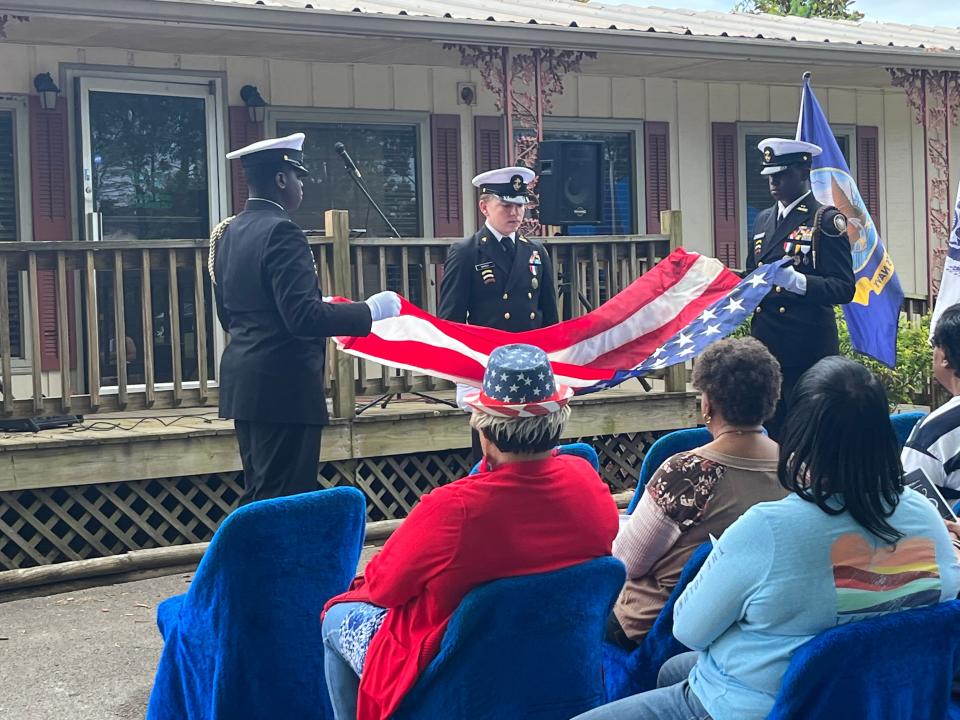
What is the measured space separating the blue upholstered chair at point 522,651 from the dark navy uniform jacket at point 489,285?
3.37m

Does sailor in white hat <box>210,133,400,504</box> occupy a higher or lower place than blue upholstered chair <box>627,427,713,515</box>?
higher

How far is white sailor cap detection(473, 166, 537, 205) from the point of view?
6.20 meters

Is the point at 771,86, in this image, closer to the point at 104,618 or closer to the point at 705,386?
the point at 104,618

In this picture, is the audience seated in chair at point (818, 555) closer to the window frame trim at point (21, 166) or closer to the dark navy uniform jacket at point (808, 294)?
the dark navy uniform jacket at point (808, 294)

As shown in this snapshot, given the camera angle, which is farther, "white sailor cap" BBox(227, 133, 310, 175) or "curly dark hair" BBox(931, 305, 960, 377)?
"white sailor cap" BBox(227, 133, 310, 175)

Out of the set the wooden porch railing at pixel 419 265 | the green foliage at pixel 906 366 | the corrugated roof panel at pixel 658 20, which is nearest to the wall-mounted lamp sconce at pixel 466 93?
the corrugated roof panel at pixel 658 20

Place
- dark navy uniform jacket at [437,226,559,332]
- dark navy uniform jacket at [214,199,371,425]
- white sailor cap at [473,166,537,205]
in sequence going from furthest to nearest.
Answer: dark navy uniform jacket at [437,226,559,332] < white sailor cap at [473,166,537,205] < dark navy uniform jacket at [214,199,371,425]

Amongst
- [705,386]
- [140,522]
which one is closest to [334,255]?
[140,522]

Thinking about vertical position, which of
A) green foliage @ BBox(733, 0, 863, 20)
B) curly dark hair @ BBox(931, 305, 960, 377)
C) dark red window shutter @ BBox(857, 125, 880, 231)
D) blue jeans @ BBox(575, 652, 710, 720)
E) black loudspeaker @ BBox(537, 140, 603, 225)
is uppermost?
green foliage @ BBox(733, 0, 863, 20)

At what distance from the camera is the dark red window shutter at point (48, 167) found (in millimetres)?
9633

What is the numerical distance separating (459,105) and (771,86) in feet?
11.3

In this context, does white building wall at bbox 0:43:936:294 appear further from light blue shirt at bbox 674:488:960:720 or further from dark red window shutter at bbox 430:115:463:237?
light blue shirt at bbox 674:488:960:720

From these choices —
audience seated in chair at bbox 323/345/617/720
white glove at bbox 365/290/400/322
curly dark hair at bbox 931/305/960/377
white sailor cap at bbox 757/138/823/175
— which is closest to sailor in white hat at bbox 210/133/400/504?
white glove at bbox 365/290/400/322

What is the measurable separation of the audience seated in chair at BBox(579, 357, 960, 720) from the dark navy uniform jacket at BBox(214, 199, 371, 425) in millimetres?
2415
